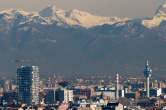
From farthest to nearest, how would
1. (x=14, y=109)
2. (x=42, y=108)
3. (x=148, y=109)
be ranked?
(x=148, y=109)
(x=42, y=108)
(x=14, y=109)

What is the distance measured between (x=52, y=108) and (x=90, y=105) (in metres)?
8.20

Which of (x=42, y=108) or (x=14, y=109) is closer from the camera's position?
(x=14, y=109)

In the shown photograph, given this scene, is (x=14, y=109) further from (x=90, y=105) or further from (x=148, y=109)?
(x=148, y=109)

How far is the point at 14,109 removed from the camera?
6324 inches

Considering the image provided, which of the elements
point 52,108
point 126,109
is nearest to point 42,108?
point 52,108

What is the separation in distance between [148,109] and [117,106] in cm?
2375

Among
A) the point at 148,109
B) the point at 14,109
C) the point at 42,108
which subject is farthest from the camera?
the point at 148,109

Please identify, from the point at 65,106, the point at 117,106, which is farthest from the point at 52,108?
the point at 117,106

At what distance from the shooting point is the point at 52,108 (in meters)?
170

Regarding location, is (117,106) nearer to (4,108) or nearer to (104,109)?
(104,109)

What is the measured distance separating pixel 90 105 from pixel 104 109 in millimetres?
14747

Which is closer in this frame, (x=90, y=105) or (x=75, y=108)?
(x=75, y=108)

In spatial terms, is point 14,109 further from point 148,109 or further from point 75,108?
point 148,109

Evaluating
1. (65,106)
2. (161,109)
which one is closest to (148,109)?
(161,109)
